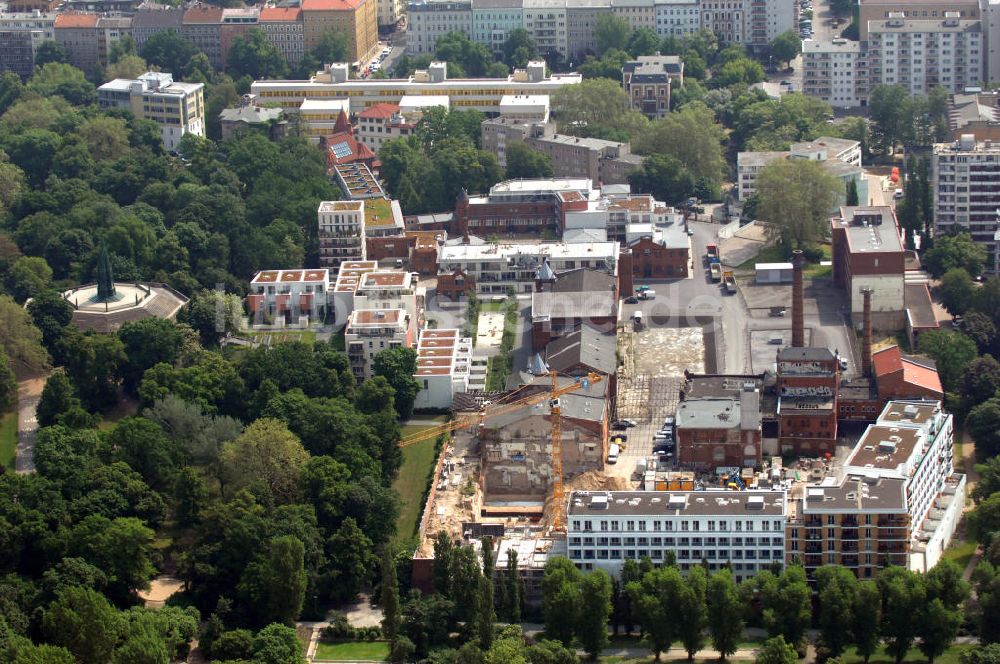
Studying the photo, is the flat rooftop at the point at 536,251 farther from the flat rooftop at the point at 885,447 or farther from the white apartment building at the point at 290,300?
the flat rooftop at the point at 885,447

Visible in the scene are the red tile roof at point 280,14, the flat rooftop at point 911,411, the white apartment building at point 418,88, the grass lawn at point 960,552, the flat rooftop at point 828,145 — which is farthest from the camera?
the red tile roof at point 280,14

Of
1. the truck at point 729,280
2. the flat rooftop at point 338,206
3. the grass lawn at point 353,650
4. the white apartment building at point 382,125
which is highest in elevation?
the white apartment building at point 382,125

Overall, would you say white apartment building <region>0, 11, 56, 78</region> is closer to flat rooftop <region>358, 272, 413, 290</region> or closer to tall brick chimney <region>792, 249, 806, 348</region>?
flat rooftop <region>358, 272, 413, 290</region>

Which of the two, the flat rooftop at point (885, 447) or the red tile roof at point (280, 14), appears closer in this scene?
the flat rooftop at point (885, 447)

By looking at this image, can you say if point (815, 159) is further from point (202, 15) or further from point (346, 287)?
point (202, 15)

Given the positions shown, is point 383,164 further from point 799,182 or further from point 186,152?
point 799,182

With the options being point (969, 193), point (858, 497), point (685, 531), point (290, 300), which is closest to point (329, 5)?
point (290, 300)

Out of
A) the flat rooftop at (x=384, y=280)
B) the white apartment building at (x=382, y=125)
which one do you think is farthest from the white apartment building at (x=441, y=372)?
the white apartment building at (x=382, y=125)

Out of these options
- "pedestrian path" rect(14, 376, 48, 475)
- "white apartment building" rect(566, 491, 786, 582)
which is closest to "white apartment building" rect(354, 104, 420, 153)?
"pedestrian path" rect(14, 376, 48, 475)

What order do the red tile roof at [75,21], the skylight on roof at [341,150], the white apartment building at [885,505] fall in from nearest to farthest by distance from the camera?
the white apartment building at [885,505]
the skylight on roof at [341,150]
the red tile roof at [75,21]
